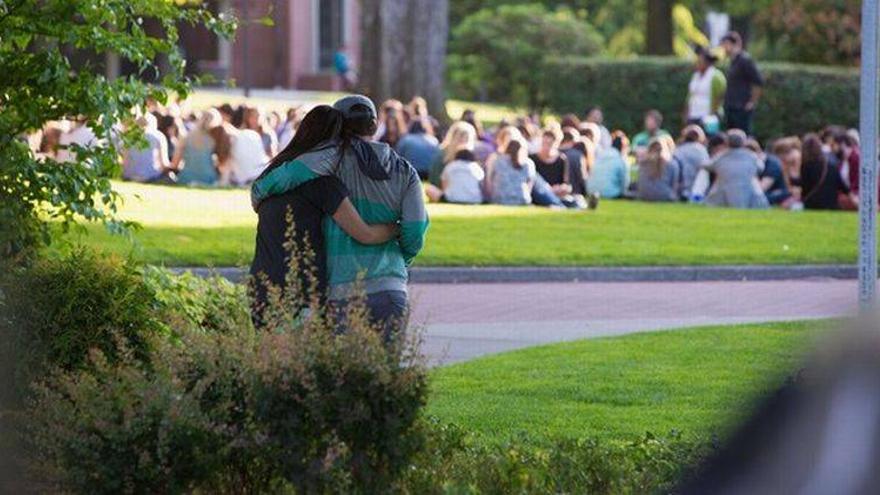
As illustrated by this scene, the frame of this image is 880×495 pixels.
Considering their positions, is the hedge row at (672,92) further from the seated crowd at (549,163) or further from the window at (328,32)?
the window at (328,32)

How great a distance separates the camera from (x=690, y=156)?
84.0ft

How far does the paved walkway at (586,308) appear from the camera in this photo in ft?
45.3

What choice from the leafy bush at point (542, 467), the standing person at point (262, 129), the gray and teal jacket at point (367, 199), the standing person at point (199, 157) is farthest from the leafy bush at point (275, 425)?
the standing person at point (262, 129)

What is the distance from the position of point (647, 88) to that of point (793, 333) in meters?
25.0

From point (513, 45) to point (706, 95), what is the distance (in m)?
15.1

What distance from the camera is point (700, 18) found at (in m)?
57.0

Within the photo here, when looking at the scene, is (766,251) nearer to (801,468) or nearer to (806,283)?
(806,283)

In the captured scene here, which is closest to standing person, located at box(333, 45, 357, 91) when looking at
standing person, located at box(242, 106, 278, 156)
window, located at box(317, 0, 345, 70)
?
window, located at box(317, 0, 345, 70)

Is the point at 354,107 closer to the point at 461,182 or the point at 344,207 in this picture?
the point at 344,207

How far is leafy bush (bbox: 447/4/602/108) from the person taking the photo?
44.8 m

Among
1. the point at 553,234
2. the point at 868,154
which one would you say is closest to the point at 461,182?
the point at 553,234

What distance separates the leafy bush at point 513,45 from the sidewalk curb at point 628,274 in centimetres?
2557

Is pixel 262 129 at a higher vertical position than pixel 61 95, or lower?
lower

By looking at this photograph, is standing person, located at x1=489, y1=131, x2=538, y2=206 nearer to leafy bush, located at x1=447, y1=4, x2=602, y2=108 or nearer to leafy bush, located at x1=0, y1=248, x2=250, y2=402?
leafy bush, located at x1=0, y1=248, x2=250, y2=402
